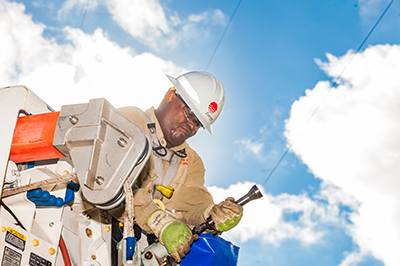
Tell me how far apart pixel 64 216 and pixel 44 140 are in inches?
31.0

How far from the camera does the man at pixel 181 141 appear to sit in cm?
321

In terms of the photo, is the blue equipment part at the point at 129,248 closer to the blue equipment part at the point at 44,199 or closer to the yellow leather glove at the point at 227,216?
the blue equipment part at the point at 44,199

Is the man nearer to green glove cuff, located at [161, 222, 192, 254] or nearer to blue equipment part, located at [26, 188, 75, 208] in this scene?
green glove cuff, located at [161, 222, 192, 254]

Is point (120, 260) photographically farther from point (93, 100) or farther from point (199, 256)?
point (93, 100)

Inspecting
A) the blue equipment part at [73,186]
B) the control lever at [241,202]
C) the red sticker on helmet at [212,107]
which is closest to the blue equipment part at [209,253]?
the control lever at [241,202]

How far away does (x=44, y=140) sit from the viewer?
1.83 m

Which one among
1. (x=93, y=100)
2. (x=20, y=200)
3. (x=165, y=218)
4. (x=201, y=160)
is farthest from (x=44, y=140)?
(x=201, y=160)

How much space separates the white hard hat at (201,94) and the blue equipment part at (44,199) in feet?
5.02

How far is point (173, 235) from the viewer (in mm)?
2527

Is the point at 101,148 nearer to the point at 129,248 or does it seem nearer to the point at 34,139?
the point at 34,139

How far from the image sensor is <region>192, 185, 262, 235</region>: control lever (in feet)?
8.99

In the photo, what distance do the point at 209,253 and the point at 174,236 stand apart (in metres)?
0.30

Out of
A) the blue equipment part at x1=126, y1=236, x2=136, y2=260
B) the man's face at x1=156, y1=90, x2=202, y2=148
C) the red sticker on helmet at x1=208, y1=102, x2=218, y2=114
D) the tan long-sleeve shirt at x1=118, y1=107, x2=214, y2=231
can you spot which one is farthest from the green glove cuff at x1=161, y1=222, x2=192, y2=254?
the red sticker on helmet at x1=208, y1=102, x2=218, y2=114

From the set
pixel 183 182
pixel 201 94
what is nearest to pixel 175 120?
pixel 201 94
